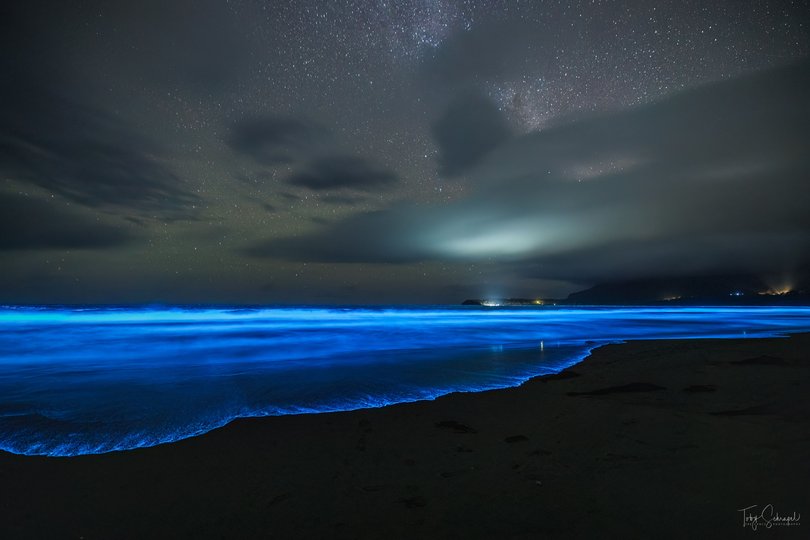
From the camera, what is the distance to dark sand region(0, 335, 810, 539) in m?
1.99

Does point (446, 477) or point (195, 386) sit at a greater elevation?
point (195, 386)

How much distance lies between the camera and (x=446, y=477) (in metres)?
2.51

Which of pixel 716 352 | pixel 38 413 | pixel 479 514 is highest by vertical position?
pixel 38 413

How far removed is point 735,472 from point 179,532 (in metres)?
3.48

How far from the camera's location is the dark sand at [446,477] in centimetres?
199

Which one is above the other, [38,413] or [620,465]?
[38,413]

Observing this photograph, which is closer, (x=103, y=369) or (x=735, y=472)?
(x=735, y=472)

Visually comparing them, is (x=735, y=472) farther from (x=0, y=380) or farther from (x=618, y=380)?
(x=0, y=380)

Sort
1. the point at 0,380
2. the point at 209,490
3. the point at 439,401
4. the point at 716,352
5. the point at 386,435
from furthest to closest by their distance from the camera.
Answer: the point at 716,352
the point at 0,380
the point at 439,401
the point at 386,435
the point at 209,490

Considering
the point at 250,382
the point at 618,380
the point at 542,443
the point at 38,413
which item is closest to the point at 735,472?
the point at 542,443

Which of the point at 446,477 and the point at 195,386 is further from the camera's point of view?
the point at 195,386

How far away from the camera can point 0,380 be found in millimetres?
6094

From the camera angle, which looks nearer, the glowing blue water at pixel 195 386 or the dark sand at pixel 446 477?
the dark sand at pixel 446 477

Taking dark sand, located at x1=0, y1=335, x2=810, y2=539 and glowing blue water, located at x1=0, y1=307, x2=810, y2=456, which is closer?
dark sand, located at x1=0, y1=335, x2=810, y2=539
